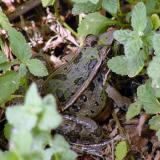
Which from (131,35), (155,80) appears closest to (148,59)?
(131,35)

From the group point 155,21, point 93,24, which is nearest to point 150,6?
point 155,21

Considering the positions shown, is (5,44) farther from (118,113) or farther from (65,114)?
(118,113)

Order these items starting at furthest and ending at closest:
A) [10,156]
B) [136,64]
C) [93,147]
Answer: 1. [93,147]
2. [136,64]
3. [10,156]

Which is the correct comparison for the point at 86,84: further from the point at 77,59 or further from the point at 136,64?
the point at 136,64

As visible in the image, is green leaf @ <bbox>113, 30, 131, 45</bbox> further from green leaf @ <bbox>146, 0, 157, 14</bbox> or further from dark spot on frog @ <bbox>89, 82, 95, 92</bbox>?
dark spot on frog @ <bbox>89, 82, 95, 92</bbox>

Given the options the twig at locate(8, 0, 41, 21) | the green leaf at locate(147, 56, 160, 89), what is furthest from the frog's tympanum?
the green leaf at locate(147, 56, 160, 89)
